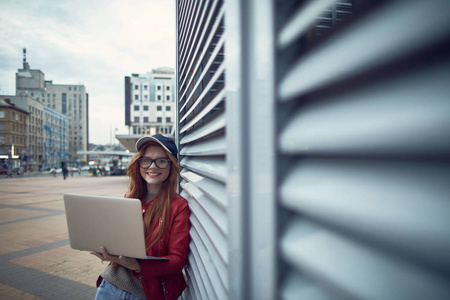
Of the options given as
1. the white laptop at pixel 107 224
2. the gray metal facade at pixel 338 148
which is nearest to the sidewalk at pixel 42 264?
the white laptop at pixel 107 224

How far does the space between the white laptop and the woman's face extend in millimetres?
460

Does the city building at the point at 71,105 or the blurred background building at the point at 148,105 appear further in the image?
the city building at the point at 71,105

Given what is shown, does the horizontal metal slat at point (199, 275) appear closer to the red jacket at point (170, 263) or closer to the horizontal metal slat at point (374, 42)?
the red jacket at point (170, 263)

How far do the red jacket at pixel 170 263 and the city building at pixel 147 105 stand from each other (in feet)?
207

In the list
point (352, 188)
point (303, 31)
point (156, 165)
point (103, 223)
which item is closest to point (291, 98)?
point (303, 31)

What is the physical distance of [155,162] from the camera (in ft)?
6.63

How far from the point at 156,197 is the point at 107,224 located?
447mm

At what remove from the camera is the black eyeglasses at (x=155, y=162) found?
6.64 feet

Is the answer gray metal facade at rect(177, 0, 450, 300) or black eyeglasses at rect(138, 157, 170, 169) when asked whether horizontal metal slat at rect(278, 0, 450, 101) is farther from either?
black eyeglasses at rect(138, 157, 170, 169)

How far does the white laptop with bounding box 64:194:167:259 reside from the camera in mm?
1479

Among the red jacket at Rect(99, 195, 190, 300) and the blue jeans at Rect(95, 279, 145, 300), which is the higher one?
the red jacket at Rect(99, 195, 190, 300)

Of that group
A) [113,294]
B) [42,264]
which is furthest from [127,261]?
[42,264]

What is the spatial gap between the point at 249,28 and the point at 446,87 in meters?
0.53

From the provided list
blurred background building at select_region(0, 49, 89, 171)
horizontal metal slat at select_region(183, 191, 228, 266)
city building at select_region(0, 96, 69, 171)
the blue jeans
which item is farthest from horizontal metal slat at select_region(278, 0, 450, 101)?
city building at select_region(0, 96, 69, 171)
